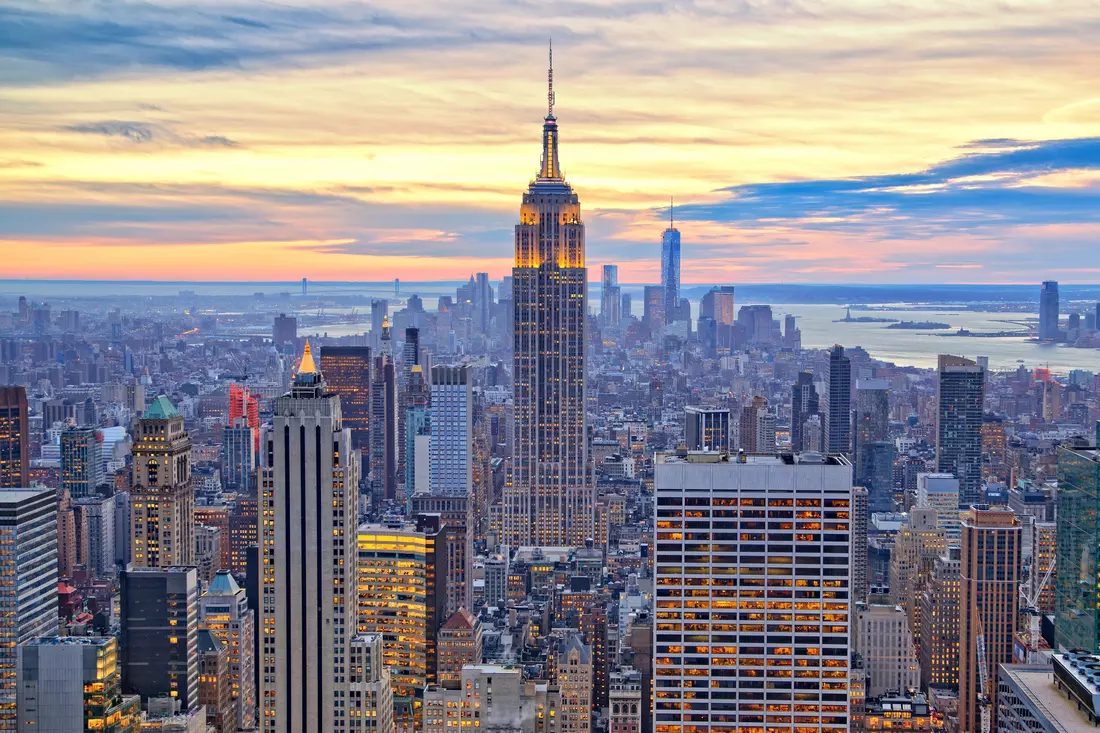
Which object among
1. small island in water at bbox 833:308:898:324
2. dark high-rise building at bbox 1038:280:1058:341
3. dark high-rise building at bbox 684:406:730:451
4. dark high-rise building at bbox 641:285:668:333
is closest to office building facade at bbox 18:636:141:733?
dark high-rise building at bbox 1038:280:1058:341

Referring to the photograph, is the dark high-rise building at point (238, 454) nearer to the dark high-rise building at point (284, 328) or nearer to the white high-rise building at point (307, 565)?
the dark high-rise building at point (284, 328)

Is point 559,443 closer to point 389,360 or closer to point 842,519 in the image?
point 389,360

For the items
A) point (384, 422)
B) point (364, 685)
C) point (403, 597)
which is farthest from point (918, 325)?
point (384, 422)

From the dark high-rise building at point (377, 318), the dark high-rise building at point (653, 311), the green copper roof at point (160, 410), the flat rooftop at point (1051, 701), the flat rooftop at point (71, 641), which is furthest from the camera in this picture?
the dark high-rise building at point (653, 311)

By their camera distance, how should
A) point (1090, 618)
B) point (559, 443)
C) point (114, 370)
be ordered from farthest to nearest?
point (559, 443)
point (114, 370)
point (1090, 618)

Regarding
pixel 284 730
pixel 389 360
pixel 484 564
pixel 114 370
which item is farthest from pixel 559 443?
pixel 284 730

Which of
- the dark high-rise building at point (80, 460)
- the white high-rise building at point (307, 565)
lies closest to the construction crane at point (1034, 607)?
the white high-rise building at point (307, 565)
